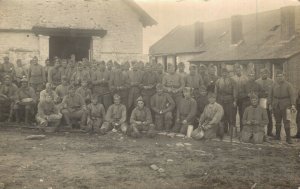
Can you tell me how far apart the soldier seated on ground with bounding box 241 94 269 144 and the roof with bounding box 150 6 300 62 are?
1220cm

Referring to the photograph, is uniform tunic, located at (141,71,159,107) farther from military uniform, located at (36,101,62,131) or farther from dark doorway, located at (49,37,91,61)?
dark doorway, located at (49,37,91,61)

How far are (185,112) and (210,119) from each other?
1.12 meters

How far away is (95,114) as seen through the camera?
13680mm

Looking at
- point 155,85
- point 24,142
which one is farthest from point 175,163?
point 155,85

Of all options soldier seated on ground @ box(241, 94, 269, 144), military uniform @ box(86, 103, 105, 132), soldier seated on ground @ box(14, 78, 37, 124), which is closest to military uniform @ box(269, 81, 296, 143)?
soldier seated on ground @ box(241, 94, 269, 144)

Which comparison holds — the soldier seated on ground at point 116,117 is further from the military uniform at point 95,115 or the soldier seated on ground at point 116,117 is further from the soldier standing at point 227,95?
the soldier standing at point 227,95

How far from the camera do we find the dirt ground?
764 centimetres

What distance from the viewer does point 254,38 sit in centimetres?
2927

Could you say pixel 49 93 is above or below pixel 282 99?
above

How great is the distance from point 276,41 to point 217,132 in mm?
15243

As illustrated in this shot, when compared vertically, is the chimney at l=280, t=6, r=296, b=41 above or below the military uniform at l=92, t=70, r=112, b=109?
above

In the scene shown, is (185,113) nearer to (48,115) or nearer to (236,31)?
(48,115)

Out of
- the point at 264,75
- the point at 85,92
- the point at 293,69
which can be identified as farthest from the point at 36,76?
the point at 293,69

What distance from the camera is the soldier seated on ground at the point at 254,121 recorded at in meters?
11.8
